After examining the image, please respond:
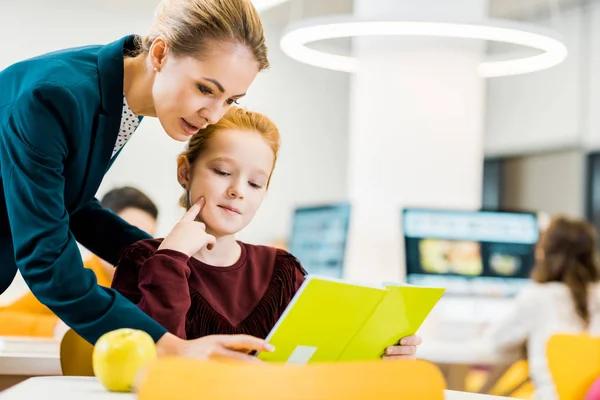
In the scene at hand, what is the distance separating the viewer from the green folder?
1.27m

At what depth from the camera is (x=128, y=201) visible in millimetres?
3186

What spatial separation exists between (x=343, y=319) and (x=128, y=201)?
6.44ft

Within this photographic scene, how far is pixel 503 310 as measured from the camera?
441 cm

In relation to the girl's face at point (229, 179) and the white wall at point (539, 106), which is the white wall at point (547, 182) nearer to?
the white wall at point (539, 106)

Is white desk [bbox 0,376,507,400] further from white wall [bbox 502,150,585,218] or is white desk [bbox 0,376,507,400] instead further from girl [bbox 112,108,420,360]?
white wall [bbox 502,150,585,218]

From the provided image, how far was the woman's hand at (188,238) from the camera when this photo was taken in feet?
5.23

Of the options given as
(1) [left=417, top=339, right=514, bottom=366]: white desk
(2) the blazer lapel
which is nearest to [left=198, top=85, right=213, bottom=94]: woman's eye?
(2) the blazer lapel

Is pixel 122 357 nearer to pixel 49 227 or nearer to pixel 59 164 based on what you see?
pixel 49 227

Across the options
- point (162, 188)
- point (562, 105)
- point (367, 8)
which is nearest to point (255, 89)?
point (162, 188)

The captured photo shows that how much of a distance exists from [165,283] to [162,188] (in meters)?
6.54

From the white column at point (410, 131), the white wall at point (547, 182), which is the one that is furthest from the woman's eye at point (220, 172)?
the white wall at point (547, 182)

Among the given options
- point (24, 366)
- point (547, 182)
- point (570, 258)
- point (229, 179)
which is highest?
point (229, 179)

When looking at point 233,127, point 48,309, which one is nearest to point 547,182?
point 48,309

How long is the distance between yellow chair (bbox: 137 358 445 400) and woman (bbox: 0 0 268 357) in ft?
1.04
